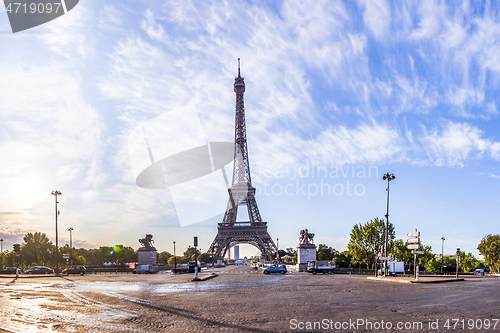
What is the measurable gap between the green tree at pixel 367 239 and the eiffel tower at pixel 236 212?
2175 cm

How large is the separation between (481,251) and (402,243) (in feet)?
51.2

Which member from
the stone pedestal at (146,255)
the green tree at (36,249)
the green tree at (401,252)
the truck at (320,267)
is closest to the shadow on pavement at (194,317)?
the truck at (320,267)

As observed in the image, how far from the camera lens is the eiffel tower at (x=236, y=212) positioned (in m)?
93.2

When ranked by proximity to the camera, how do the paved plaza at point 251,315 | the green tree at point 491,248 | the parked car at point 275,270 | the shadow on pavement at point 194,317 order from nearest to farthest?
the shadow on pavement at point 194,317
the paved plaza at point 251,315
the parked car at point 275,270
the green tree at point 491,248

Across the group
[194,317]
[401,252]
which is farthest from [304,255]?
[194,317]

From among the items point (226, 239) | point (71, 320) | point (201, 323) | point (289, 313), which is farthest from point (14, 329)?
point (226, 239)

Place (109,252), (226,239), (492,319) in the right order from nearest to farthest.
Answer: (492,319) < (226,239) < (109,252)

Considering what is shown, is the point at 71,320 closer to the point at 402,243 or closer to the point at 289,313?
the point at 289,313

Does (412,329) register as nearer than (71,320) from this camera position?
Yes

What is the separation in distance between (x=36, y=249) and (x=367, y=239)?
77.9 metres

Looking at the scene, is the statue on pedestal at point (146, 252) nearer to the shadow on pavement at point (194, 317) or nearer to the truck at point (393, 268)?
the truck at point (393, 268)

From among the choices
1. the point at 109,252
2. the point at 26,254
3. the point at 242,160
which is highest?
the point at 242,160

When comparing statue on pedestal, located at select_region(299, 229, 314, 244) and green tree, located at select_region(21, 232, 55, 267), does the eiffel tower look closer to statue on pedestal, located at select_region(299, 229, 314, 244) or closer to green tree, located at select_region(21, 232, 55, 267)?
statue on pedestal, located at select_region(299, 229, 314, 244)

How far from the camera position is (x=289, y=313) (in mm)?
12141
